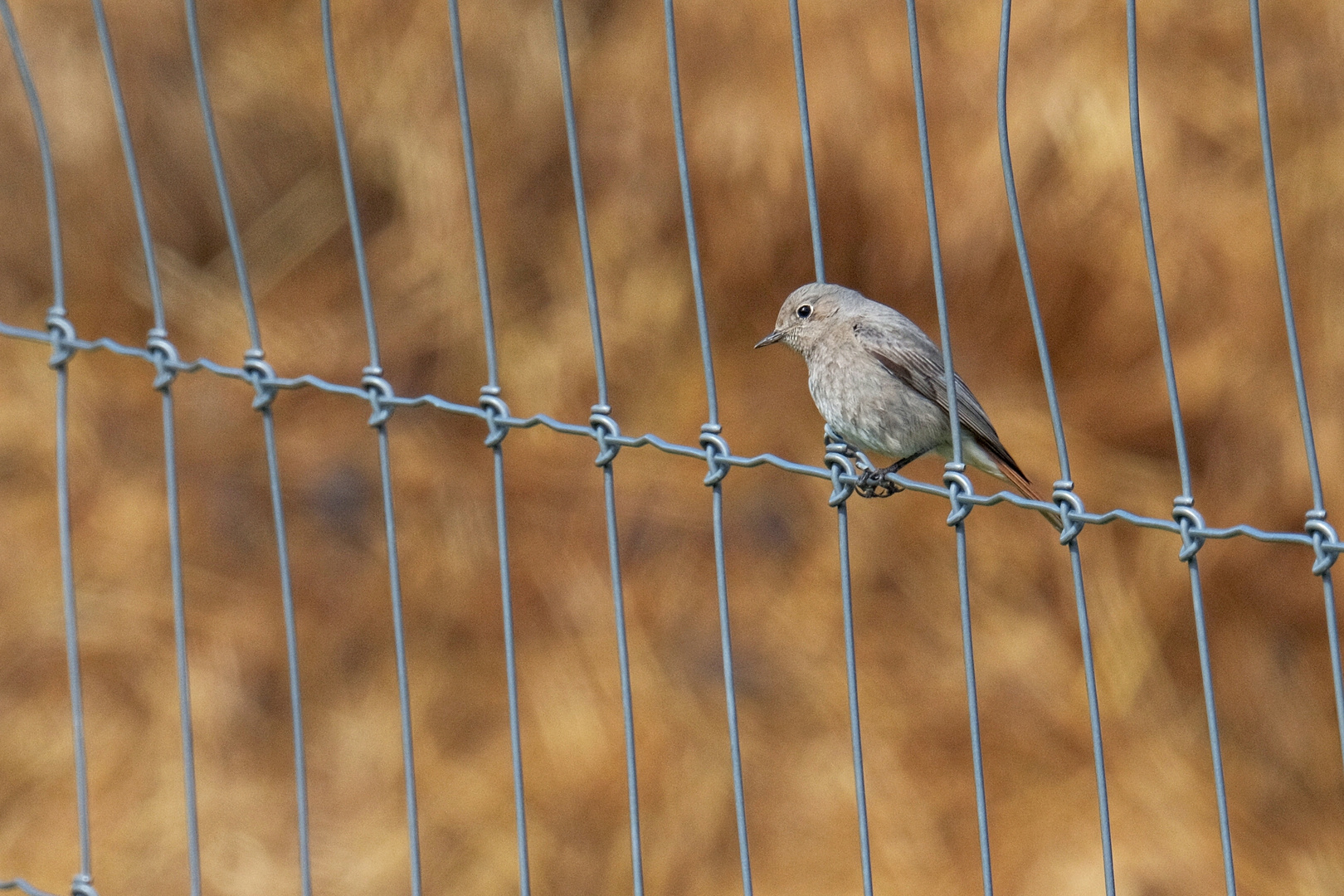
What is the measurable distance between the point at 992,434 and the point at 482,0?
4889 mm

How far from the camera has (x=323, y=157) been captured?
25.1 feet

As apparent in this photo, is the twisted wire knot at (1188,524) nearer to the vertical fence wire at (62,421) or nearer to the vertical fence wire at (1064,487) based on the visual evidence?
the vertical fence wire at (1064,487)

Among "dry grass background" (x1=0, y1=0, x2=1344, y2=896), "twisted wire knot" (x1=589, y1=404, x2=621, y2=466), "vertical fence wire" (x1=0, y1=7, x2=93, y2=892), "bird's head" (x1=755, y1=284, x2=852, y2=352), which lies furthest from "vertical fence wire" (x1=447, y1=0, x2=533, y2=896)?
"dry grass background" (x1=0, y1=0, x2=1344, y2=896)

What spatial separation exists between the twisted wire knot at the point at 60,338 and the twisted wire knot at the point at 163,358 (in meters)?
0.26

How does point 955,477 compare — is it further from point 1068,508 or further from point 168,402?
point 168,402

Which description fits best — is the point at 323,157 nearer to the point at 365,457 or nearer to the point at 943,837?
the point at 365,457

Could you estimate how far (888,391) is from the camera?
3.63m

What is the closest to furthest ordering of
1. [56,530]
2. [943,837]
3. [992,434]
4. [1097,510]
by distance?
[992,434] < [943,837] < [1097,510] < [56,530]

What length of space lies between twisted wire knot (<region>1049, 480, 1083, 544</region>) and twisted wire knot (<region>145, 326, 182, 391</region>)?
5.89 feet

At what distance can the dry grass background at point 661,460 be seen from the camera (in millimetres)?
6391

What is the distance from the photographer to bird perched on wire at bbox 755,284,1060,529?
11.9 ft

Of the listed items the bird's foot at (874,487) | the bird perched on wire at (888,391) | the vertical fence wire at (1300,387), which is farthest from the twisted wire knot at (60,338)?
the vertical fence wire at (1300,387)

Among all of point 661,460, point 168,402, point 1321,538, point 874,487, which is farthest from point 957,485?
point 661,460

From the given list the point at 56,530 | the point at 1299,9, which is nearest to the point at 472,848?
the point at 56,530
